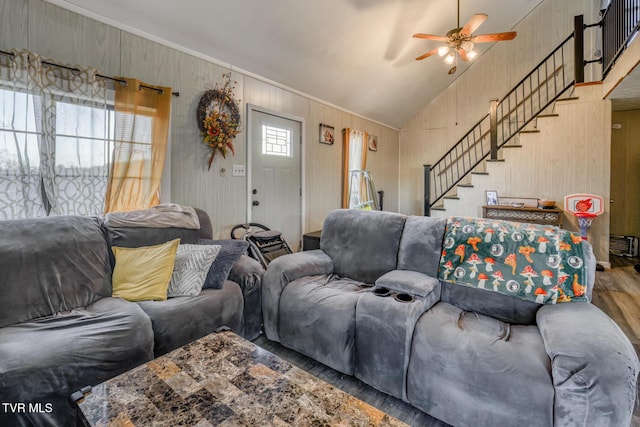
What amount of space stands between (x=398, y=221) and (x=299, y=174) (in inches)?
93.6

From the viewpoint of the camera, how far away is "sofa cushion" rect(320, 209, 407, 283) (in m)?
2.34

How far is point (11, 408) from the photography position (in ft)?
3.83

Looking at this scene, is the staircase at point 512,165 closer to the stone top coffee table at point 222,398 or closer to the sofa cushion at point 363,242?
the sofa cushion at point 363,242

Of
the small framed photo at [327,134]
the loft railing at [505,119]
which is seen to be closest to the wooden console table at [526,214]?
the loft railing at [505,119]

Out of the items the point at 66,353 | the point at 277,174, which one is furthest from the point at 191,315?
the point at 277,174

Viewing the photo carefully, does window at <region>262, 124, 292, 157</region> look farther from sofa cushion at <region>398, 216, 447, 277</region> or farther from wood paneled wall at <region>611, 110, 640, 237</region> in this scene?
wood paneled wall at <region>611, 110, 640, 237</region>

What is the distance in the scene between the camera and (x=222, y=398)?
1.06 meters

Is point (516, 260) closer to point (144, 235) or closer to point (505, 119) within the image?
point (144, 235)

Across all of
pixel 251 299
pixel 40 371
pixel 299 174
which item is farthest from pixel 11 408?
pixel 299 174

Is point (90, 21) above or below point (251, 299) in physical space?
above

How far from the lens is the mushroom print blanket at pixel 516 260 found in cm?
169

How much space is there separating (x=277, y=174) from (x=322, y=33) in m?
1.81

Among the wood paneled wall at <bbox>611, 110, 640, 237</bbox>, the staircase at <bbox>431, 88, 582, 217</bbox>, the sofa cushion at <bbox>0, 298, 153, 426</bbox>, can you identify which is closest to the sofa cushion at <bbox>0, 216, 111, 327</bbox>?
the sofa cushion at <bbox>0, 298, 153, 426</bbox>

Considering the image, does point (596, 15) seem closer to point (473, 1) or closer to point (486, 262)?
point (473, 1)
